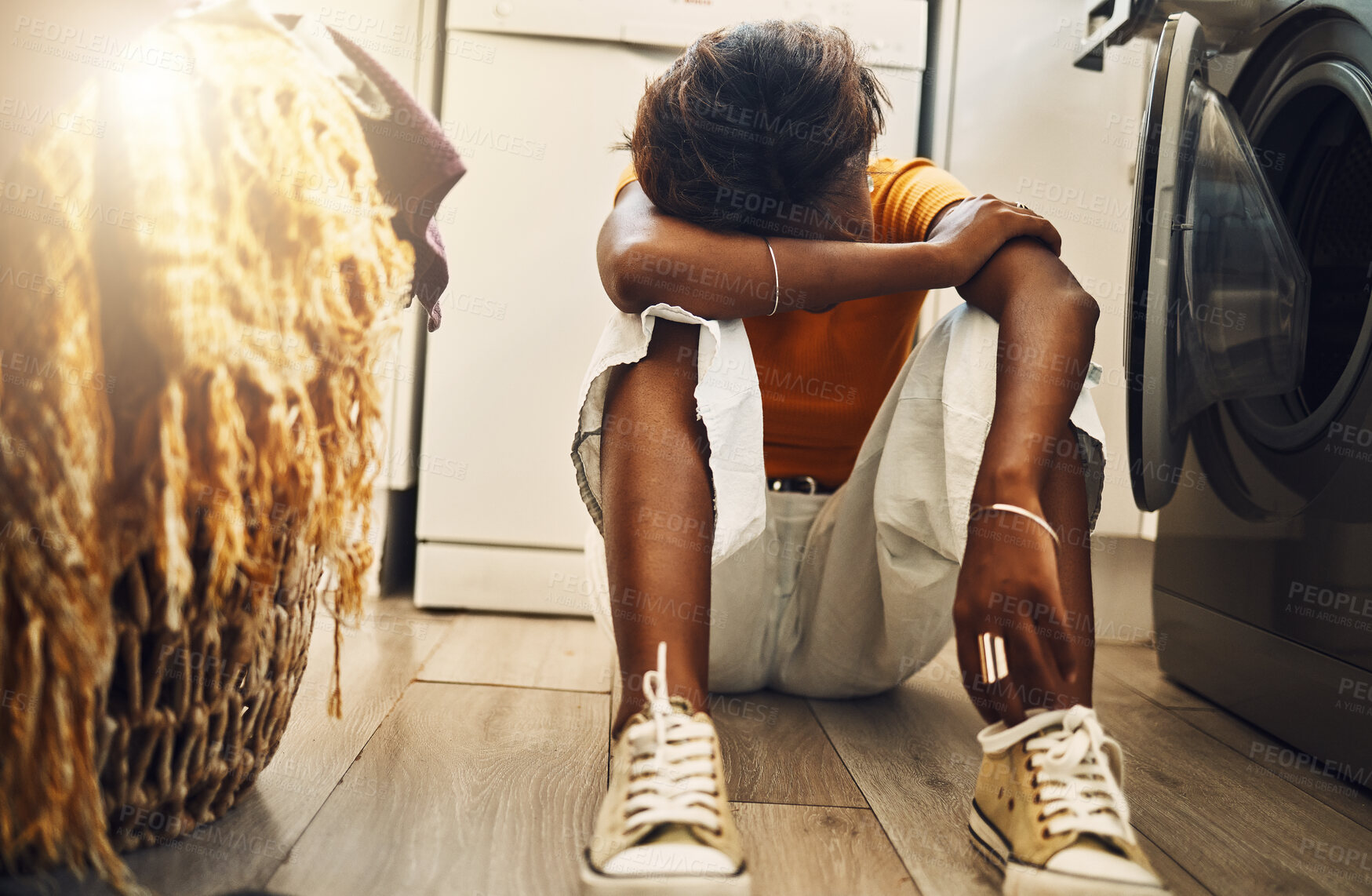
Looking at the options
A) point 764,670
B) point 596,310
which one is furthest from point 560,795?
point 596,310

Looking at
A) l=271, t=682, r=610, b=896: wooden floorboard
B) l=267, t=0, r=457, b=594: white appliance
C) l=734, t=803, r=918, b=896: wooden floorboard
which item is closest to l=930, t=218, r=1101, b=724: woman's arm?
l=734, t=803, r=918, b=896: wooden floorboard

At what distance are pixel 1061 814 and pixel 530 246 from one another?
96cm

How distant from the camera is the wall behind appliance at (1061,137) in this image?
1.26 meters

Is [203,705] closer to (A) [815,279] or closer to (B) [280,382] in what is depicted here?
(B) [280,382]

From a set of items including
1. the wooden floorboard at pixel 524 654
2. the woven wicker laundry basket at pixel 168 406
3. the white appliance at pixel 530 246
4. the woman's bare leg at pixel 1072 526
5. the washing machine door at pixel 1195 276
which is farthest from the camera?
the white appliance at pixel 530 246

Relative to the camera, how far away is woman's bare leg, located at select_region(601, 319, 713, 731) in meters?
0.60

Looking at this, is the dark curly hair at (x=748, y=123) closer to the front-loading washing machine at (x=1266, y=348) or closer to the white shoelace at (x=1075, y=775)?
the front-loading washing machine at (x=1266, y=348)

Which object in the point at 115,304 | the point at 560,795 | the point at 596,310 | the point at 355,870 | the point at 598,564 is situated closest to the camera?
the point at 115,304

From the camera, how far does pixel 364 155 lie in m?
0.50

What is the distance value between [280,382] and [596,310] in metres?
0.83

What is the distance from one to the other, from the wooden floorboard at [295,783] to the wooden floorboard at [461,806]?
0.05 ft

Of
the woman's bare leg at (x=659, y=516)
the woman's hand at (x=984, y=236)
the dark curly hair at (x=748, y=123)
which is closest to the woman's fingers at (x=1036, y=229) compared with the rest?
the woman's hand at (x=984, y=236)

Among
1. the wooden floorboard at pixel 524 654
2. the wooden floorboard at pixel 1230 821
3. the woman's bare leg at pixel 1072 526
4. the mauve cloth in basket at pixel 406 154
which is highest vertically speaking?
the mauve cloth in basket at pixel 406 154

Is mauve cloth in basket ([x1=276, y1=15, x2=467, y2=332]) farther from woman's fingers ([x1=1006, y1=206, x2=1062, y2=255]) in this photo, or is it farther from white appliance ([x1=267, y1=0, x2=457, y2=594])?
white appliance ([x1=267, y1=0, x2=457, y2=594])
